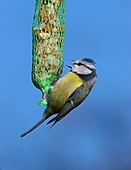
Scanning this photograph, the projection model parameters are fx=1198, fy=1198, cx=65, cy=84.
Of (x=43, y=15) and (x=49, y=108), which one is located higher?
(x=43, y=15)

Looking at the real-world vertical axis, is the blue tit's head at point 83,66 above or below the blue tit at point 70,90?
above

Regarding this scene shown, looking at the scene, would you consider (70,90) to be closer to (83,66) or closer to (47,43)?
(83,66)

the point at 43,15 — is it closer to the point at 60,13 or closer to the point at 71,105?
the point at 60,13

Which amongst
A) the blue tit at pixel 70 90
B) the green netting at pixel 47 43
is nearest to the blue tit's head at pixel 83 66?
the blue tit at pixel 70 90

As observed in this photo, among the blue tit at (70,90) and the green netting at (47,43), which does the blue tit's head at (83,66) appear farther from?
the green netting at (47,43)

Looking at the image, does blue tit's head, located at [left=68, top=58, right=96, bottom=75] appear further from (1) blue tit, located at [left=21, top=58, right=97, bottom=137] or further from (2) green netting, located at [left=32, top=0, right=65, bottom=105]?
(2) green netting, located at [left=32, top=0, right=65, bottom=105]

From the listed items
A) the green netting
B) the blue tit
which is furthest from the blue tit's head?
A: the green netting

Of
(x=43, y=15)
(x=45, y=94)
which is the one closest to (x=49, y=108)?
(x=45, y=94)
